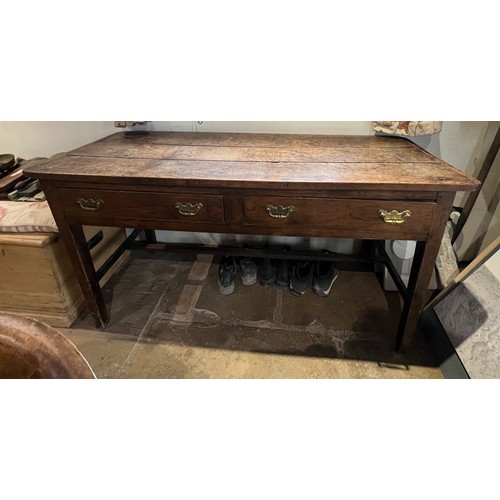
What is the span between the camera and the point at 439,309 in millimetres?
1562

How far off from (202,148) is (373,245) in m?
1.09

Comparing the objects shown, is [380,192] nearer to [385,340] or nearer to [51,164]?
[385,340]

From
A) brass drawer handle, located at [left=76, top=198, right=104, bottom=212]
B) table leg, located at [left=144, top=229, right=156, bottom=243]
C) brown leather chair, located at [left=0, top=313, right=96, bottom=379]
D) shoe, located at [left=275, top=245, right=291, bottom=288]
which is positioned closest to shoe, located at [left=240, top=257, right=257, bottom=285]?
shoe, located at [left=275, top=245, right=291, bottom=288]

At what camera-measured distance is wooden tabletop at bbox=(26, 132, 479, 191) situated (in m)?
1.08

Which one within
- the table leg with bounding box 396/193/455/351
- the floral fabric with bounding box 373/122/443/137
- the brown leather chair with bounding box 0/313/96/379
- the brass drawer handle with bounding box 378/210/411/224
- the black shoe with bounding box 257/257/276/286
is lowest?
the black shoe with bounding box 257/257/276/286

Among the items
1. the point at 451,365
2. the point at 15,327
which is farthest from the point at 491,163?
the point at 15,327

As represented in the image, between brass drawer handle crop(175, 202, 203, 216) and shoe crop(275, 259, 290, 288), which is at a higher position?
brass drawer handle crop(175, 202, 203, 216)

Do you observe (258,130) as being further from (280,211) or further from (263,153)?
(280,211)

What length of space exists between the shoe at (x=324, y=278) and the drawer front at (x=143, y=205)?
86cm

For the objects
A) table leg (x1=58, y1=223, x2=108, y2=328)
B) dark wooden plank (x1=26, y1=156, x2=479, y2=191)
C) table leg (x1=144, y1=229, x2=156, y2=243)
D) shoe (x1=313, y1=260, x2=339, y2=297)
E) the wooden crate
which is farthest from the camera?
table leg (x1=144, y1=229, x2=156, y2=243)

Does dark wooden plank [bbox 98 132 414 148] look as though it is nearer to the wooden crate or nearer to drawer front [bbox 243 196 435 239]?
drawer front [bbox 243 196 435 239]

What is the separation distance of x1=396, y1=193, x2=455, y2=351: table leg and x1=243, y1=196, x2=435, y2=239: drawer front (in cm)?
3

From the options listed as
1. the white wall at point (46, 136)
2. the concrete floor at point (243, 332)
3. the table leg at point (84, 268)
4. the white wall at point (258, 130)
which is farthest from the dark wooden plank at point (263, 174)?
the concrete floor at point (243, 332)

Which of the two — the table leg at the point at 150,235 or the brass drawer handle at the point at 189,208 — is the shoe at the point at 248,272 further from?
the brass drawer handle at the point at 189,208
